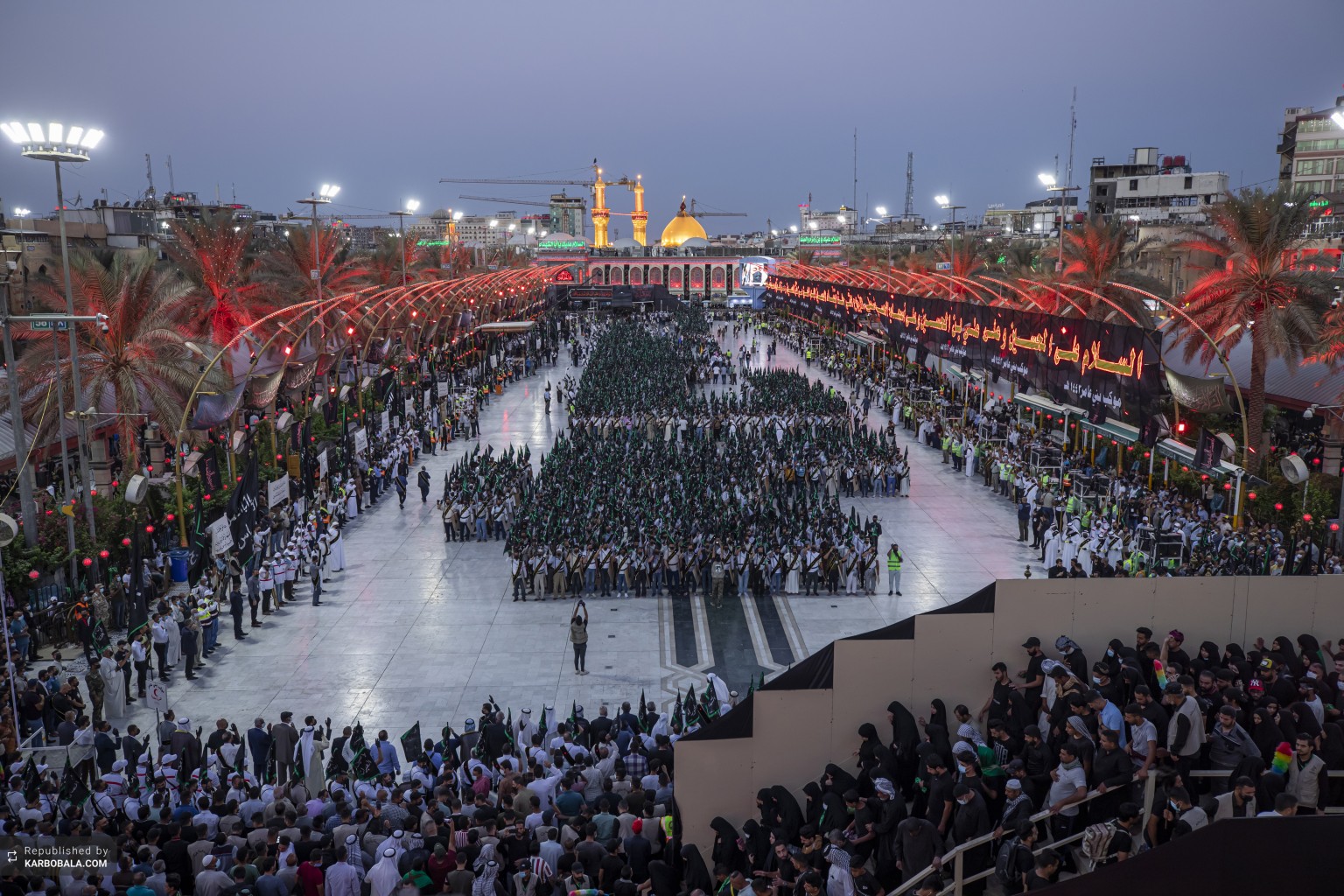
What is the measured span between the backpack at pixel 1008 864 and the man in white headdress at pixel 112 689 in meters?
12.8

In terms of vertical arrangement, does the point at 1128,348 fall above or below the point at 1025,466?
above

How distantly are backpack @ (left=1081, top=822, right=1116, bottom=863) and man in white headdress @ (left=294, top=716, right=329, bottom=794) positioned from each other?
902 cm

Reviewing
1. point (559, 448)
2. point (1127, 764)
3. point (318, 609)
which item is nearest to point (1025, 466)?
point (559, 448)

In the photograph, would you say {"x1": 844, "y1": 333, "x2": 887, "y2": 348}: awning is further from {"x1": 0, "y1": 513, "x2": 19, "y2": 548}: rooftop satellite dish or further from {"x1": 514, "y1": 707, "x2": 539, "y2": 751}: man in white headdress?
{"x1": 0, "y1": 513, "x2": 19, "y2": 548}: rooftop satellite dish

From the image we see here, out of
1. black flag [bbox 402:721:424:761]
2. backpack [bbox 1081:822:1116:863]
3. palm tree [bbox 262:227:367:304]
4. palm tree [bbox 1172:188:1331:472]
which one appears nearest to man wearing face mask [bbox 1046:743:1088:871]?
backpack [bbox 1081:822:1116:863]

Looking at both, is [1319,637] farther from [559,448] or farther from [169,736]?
[559,448]

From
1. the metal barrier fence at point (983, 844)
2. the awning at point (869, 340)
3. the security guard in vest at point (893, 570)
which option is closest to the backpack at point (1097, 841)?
the metal barrier fence at point (983, 844)

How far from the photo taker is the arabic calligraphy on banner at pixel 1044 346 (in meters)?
20.3

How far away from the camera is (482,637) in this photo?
1853 centimetres

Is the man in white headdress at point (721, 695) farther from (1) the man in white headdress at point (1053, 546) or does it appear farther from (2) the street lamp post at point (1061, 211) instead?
(2) the street lamp post at point (1061, 211)

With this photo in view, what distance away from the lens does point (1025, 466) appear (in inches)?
1109

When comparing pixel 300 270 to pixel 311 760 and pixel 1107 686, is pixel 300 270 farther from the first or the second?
pixel 1107 686

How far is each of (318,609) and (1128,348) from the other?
17.0 metres

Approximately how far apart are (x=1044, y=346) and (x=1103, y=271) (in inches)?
401
